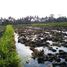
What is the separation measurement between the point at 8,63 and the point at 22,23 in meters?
110

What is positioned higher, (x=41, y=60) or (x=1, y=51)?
(x=1, y=51)

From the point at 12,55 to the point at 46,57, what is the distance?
11396 millimetres

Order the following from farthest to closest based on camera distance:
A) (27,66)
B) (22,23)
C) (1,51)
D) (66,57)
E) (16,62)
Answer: (22,23) < (66,57) < (27,66) < (1,51) < (16,62)

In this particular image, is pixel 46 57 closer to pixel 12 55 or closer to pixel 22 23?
pixel 12 55

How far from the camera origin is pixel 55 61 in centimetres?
2662

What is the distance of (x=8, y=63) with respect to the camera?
55.9ft

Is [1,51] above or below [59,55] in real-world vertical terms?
above

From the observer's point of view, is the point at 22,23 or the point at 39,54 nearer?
the point at 39,54

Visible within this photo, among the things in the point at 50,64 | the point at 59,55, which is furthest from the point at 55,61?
the point at 59,55

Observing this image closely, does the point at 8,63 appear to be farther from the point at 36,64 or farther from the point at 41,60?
the point at 41,60

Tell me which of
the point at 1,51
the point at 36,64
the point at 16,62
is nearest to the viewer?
the point at 16,62

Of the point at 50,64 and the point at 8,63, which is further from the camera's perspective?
the point at 50,64

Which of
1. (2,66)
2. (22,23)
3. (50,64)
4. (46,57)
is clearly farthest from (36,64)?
(22,23)

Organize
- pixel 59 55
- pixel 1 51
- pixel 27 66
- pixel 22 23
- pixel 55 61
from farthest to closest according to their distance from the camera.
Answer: pixel 22 23 → pixel 59 55 → pixel 55 61 → pixel 27 66 → pixel 1 51
